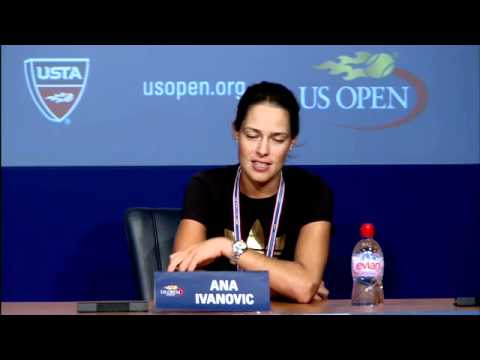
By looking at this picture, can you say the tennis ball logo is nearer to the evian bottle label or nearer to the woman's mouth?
the woman's mouth

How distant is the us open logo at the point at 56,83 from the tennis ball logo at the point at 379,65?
1382mm

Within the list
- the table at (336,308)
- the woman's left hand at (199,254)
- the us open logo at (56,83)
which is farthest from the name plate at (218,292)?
the us open logo at (56,83)

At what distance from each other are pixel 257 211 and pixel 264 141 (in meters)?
0.25

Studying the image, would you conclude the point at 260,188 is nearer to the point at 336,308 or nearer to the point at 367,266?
the point at 367,266

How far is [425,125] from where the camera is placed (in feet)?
14.4

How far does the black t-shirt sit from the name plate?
2.86 ft

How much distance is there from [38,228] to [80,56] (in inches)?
34.8

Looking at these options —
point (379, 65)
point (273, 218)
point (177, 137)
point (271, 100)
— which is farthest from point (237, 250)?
point (379, 65)

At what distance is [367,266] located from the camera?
2.82 m

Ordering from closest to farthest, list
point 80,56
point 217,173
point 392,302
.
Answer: point 392,302
point 217,173
point 80,56

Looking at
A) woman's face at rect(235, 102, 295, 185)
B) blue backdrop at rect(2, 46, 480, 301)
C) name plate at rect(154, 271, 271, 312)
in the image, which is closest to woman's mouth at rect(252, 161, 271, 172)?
woman's face at rect(235, 102, 295, 185)

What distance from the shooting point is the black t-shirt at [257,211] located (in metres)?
3.12
